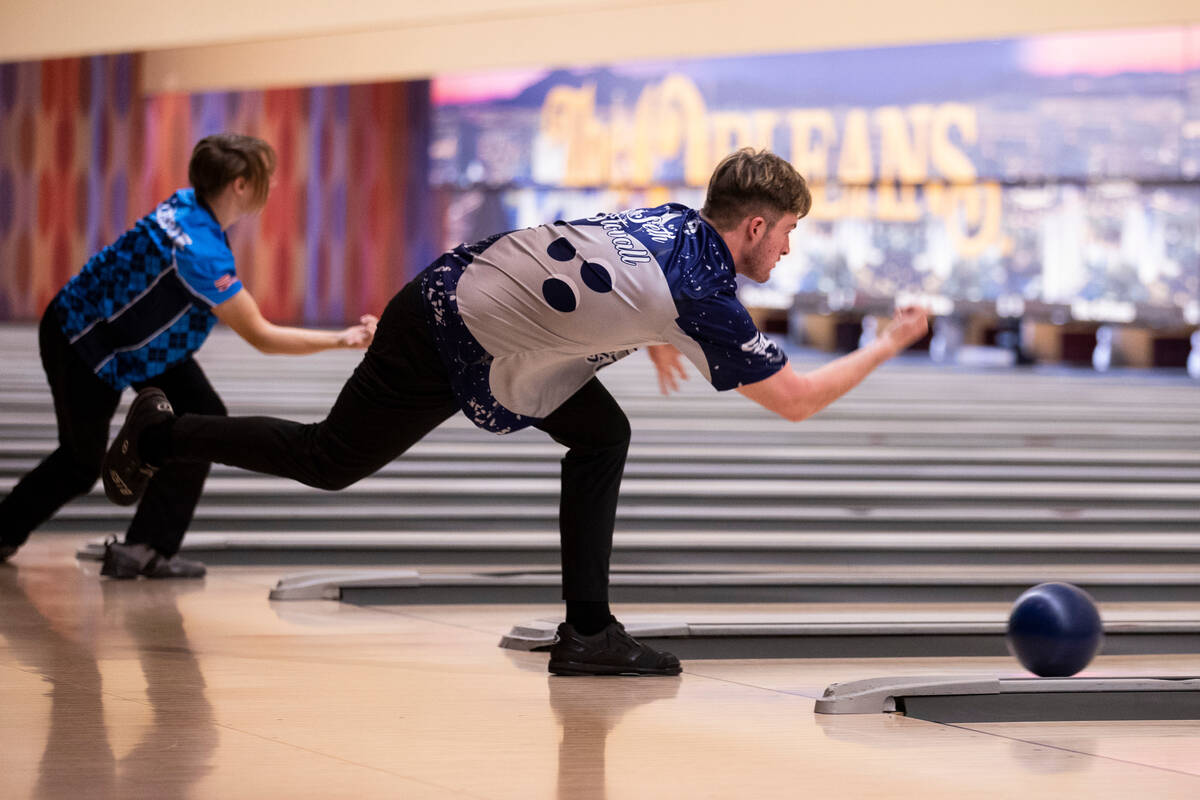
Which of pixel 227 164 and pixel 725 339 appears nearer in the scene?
pixel 725 339

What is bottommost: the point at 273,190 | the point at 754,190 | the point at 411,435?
the point at 411,435

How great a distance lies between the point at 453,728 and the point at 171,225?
1.36 meters

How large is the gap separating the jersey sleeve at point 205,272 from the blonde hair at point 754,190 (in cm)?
109

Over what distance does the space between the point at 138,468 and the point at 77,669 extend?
0.42 m

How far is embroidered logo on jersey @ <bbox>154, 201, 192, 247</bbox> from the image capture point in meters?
2.89

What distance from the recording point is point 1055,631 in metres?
2.19

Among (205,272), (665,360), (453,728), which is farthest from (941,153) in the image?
(453,728)

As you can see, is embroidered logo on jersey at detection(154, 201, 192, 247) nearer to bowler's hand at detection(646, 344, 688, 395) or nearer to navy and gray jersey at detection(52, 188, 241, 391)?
navy and gray jersey at detection(52, 188, 241, 391)

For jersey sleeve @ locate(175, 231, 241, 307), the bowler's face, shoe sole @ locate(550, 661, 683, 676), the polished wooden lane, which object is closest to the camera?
the polished wooden lane

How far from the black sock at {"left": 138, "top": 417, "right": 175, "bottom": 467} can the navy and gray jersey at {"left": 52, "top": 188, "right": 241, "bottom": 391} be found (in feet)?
1.26

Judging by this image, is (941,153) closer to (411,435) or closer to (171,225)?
(171,225)

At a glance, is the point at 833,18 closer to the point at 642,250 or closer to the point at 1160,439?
the point at 1160,439

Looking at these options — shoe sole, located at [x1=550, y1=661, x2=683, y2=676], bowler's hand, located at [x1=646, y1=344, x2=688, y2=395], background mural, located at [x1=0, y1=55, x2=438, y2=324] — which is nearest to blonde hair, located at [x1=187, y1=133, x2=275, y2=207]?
bowler's hand, located at [x1=646, y1=344, x2=688, y2=395]

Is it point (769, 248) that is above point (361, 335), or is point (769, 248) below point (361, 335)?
above
